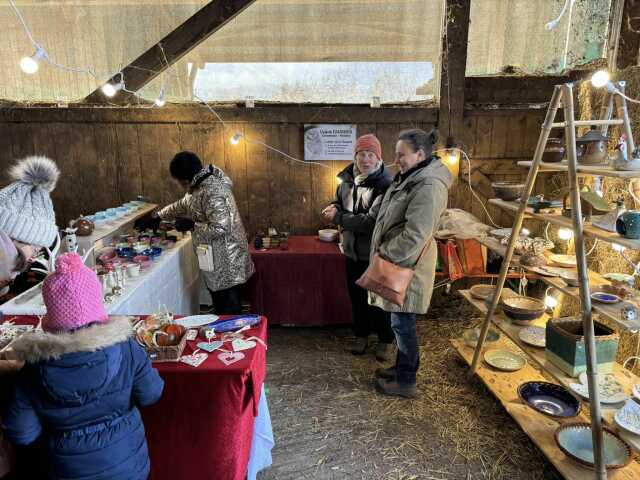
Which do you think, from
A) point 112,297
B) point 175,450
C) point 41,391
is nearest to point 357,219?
point 112,297

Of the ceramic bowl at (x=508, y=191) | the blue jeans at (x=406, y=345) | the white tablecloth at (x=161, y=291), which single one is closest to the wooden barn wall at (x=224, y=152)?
the white tablecloth at (x=161, y=291)

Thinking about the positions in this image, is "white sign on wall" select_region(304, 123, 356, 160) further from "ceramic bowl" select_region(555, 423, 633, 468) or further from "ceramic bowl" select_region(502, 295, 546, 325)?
"ceramic bowl" select_region(555, 423, 633, 468)

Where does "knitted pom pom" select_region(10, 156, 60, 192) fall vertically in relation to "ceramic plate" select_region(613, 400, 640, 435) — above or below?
above

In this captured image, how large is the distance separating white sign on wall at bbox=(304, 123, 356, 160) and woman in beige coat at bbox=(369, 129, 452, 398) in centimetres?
157

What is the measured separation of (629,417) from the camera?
217cm

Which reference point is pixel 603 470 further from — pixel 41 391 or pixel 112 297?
pixel 112 297

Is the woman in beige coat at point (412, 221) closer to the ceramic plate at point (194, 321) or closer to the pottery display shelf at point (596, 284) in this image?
the pottery display shelf at point (596, 284)

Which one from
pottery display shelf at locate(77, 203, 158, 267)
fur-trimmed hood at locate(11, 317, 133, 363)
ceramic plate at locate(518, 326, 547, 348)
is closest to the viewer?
fur-trimmed hood at locate(11, 317, 133, 363)

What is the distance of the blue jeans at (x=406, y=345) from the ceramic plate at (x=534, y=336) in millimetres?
702

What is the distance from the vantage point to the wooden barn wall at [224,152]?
14.6 ft

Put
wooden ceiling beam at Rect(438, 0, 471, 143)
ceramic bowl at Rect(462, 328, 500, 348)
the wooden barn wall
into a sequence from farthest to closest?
1. the wooden barn wall
2. wooden ceiling beam at Rect(438, 0, 471, 143)
3. ceramic bowl at Rect(462, 328, 500, 348)

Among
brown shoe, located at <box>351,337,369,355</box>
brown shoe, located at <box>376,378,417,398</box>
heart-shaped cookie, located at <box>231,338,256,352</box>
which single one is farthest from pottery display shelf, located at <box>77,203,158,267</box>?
brown shoe, located at <box>376,378,417,398</box>

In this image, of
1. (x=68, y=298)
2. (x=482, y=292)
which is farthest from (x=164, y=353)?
(x=482, y=292)

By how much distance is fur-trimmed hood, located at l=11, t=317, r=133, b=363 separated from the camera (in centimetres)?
145
